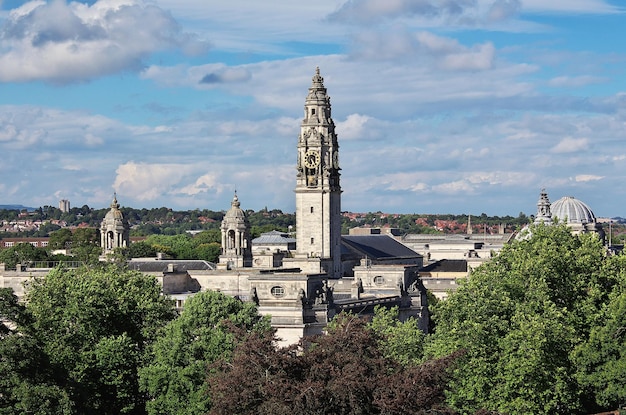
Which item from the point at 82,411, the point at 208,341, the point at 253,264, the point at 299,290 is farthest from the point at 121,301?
the point at 253,264

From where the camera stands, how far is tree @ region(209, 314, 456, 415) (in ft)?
175

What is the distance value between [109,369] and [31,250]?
358 feet

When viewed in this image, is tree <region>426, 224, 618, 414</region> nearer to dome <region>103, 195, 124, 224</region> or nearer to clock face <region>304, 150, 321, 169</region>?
clock face <region>304, 150, 321, 169</region>

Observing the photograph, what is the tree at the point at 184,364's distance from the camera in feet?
214

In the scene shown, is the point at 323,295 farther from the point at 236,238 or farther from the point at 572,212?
the point at 572,212

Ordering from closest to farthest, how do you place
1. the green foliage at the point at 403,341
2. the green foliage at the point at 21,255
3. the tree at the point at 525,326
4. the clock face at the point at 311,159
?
the tree at the point at 525,326
the green foliage at the point at 403,341
the clock face at the point at 311,159
the green foliage at the point at 21,255

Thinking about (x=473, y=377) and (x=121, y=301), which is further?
(x=121, y=301)

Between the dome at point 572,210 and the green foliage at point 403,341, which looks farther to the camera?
the dome at point 572,210

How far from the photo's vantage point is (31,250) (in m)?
174

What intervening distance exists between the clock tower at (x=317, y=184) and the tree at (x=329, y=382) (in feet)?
252

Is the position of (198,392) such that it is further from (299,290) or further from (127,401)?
(299,290)

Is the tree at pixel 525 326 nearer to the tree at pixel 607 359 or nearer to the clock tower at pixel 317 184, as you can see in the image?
the tree at pixel 607 359

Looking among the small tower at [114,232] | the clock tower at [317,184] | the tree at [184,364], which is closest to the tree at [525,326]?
the tree at [184,364]

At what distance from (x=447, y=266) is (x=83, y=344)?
3837 inches
